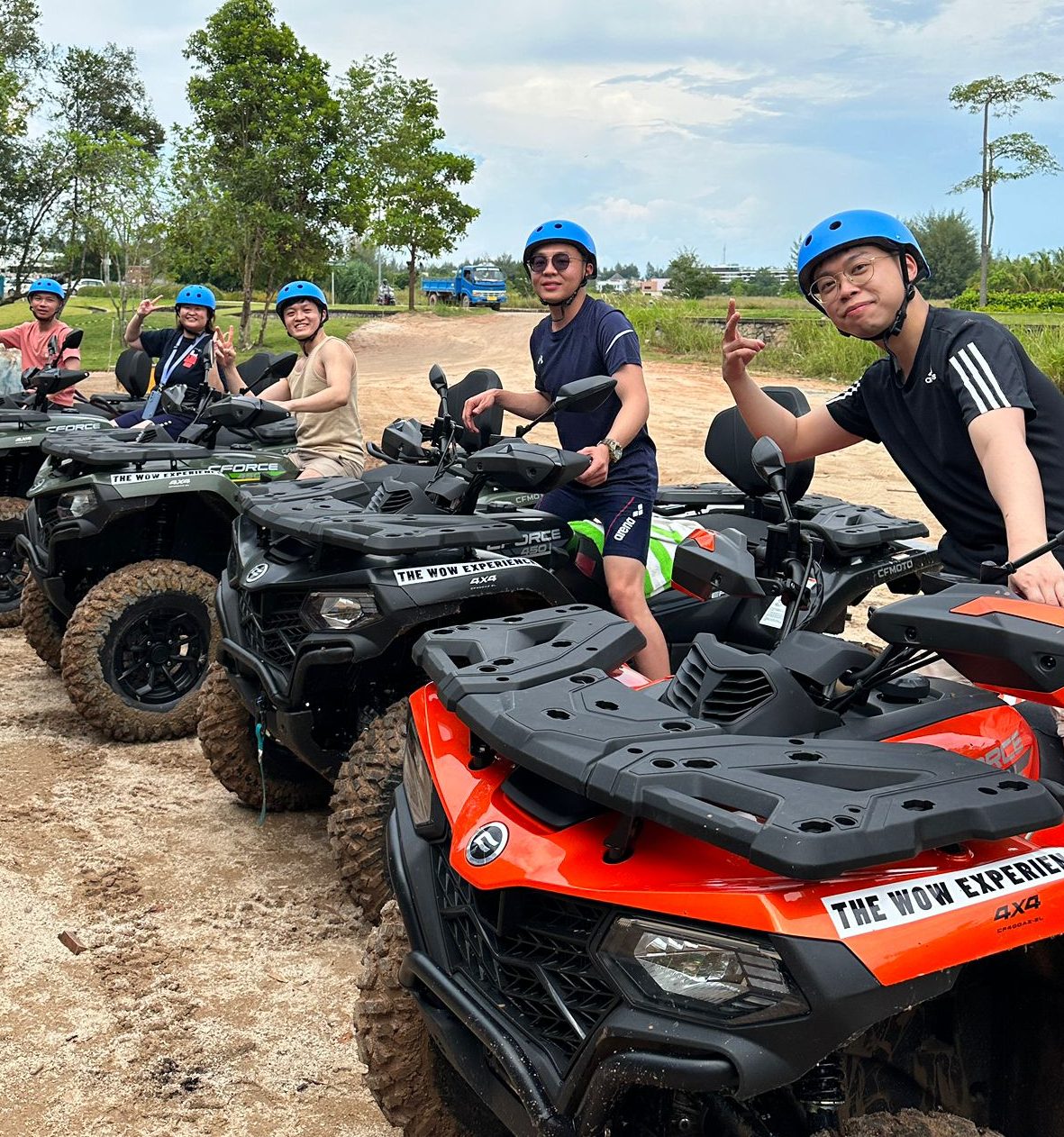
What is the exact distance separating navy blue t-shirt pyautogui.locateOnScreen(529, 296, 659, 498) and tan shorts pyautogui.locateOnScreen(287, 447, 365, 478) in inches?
68.9

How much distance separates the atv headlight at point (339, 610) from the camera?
3.91 meters

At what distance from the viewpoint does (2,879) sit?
4.29 meters

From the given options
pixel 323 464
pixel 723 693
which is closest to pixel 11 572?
pixel 323 464

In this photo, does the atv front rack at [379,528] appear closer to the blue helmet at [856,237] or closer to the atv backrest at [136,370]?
the blue helmet at [856,237]

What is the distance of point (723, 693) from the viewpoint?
2.22m

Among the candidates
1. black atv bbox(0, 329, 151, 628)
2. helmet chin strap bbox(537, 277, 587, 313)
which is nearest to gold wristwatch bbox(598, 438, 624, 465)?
helmet chin strap bbox(537, 277, 587, 313)

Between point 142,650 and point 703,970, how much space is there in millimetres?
4562

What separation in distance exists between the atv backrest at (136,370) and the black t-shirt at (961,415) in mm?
6127

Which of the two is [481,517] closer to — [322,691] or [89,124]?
[322,691]

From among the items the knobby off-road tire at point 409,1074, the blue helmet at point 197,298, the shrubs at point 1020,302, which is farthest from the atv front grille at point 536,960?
the shrubs at point 1020,302

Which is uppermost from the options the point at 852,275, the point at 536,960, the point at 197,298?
the point at 852,275

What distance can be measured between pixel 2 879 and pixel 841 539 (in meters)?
3.38

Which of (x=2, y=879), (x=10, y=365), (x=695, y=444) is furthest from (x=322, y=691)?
(x=695, y=444)

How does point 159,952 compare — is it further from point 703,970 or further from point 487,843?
point 703,970
